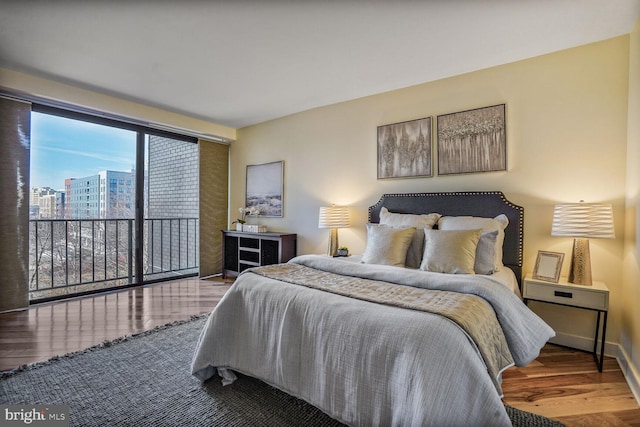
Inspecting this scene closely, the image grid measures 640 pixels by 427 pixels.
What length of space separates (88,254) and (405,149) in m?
4.43

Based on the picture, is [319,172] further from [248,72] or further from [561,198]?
[561,198]

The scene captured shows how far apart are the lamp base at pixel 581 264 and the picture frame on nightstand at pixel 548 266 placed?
0.09 metres

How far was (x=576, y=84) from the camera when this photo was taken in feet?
8.20

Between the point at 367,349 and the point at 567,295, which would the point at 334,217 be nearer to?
the point at 567,295

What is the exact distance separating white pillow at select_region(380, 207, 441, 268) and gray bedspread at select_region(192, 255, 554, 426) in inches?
26.7

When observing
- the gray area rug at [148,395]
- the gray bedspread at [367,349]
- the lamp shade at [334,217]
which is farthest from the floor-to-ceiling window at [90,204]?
the gray bedspread at [367,349]

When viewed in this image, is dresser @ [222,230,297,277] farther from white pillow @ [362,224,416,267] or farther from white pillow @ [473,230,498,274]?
white pillow @ [473,230,498,274]

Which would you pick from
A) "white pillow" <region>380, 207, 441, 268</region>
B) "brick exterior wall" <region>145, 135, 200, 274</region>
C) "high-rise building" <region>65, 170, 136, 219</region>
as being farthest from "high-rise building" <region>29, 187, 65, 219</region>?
"white pillow" <region>380, 207, 441, 268</region>

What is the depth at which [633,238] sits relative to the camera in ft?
6.95

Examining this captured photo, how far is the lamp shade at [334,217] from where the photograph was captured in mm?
3607

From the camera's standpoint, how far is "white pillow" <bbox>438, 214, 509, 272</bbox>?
2475 mm

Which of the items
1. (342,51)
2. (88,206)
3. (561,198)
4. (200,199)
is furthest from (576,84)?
(88,206)

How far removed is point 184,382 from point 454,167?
291cm

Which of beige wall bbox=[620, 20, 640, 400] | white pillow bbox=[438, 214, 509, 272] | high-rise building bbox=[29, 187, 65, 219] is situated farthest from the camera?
high-rise building bbox=[29, 187, 65, 219]
